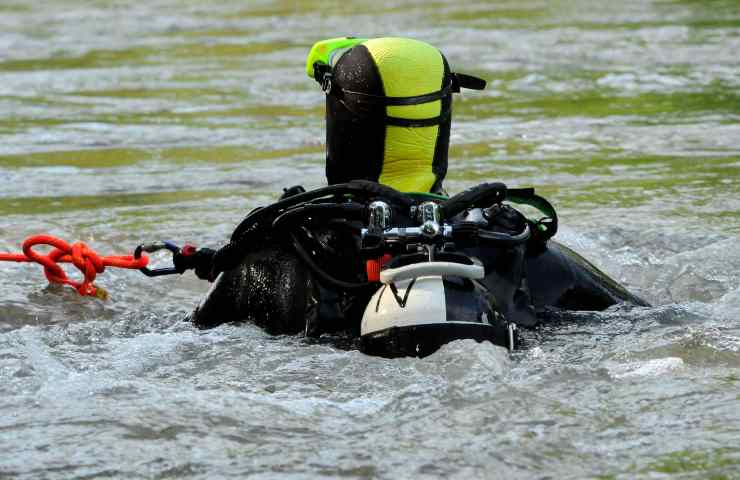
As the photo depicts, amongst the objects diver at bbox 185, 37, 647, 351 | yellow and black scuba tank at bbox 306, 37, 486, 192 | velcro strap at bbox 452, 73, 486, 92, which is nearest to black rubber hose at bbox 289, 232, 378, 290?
diver at bbox 185, 37, 647, 351

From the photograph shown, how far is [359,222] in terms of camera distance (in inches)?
167

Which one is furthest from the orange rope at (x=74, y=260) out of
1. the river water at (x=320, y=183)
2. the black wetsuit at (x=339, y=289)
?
the black wetsuit at (x=339, y=289)

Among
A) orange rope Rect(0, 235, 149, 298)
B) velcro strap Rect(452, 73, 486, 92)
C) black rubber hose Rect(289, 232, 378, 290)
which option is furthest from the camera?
orange rope Rect(0, 235, 149, 298)

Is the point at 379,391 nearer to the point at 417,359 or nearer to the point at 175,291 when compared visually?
the point at 417,359

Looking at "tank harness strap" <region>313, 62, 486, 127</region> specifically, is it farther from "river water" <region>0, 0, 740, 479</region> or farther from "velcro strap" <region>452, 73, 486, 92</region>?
"river water" <region>0, 0, 740, 479</region>

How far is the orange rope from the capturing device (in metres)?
5.46

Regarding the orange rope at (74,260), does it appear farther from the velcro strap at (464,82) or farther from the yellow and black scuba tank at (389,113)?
the velcro strap at (464,82)

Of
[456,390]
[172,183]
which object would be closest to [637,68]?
[172,183]

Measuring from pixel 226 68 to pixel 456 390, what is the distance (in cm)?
1006

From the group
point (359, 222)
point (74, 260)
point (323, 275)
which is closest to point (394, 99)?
point (359, 222)

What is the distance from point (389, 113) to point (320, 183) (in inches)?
167

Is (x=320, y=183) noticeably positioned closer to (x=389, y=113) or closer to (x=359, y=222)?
(x=389, y=113)

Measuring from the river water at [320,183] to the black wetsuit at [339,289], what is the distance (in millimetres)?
87

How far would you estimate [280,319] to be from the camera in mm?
4402
